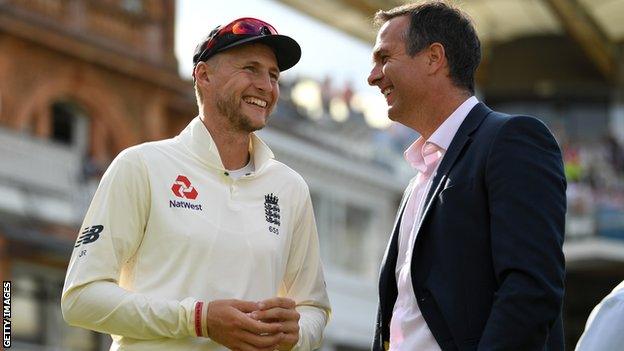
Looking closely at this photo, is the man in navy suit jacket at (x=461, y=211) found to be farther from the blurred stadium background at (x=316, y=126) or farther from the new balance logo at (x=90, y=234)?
the blurred stadium background at (x=316, y=126)

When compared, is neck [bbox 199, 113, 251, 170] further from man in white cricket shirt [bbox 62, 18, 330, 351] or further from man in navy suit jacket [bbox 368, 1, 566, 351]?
man in navy suit jacket [bbox 368, 1, 566, 351]

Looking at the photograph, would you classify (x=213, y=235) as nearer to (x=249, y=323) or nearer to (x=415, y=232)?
(x=249, y=323)

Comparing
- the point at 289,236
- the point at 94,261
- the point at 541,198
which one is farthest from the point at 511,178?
the point at 94,261

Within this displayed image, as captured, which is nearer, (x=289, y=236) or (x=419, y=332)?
(x=419, y=332)

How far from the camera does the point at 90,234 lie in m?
6.61

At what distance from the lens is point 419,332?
6.32m

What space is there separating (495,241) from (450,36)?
37.5 inches

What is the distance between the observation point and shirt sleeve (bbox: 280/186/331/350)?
6.97 m

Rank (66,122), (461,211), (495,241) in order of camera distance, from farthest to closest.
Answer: (66,122) → (461,211) → (495,241)

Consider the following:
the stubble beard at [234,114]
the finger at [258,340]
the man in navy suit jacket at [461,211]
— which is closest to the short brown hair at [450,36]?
the man in navy suit jacket at [461,211]

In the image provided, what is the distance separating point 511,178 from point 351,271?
134 feet

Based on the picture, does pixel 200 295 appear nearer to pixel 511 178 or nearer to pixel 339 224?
pixel 511 178

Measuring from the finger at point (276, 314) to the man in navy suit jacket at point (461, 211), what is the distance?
398 millimetres

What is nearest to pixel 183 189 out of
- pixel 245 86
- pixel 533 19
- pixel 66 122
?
pixel 245 86
